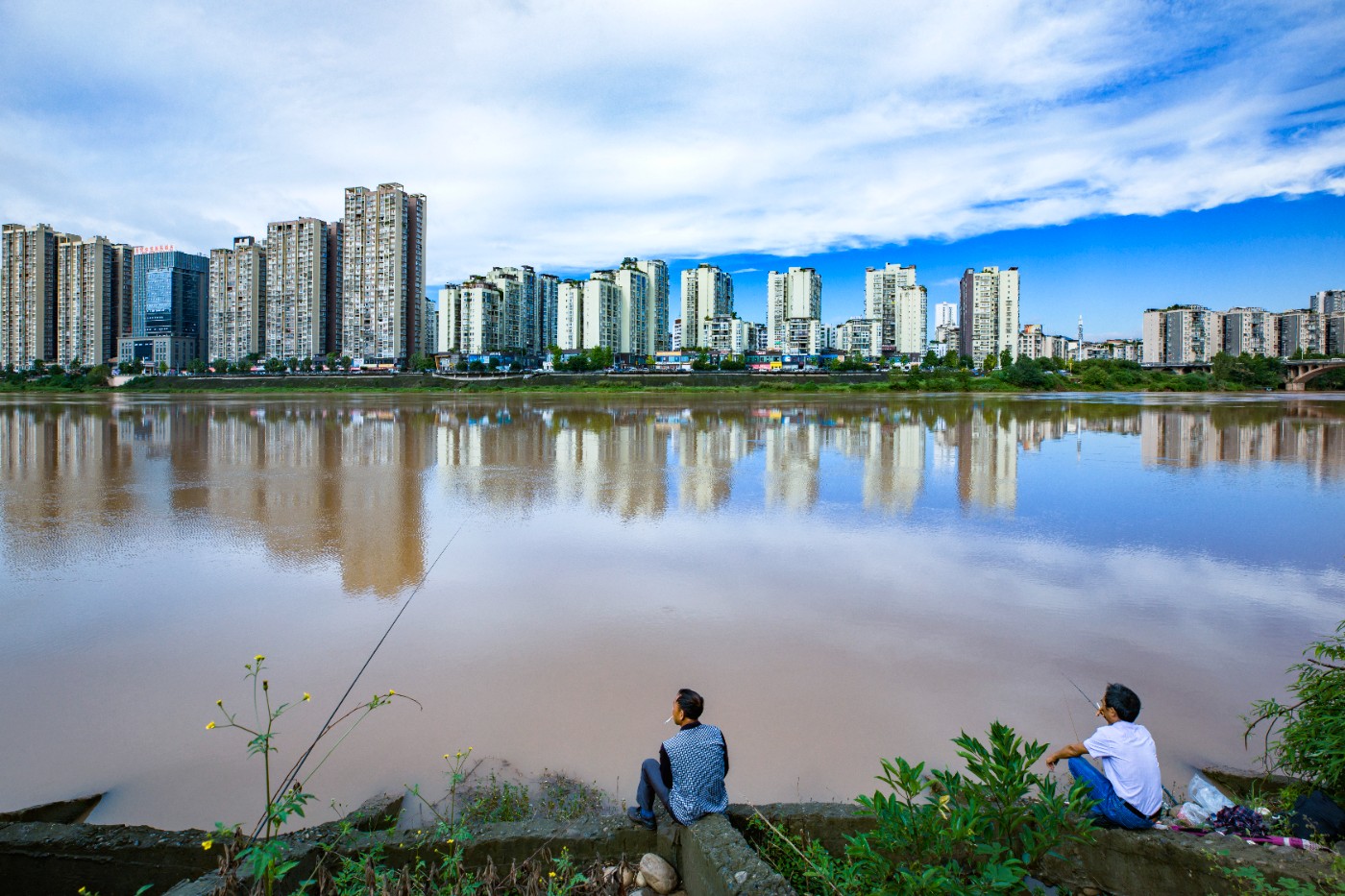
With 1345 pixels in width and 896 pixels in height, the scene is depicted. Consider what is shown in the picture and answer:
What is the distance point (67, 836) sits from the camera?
3.42m

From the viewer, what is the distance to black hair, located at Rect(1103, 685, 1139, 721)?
12.3 ft

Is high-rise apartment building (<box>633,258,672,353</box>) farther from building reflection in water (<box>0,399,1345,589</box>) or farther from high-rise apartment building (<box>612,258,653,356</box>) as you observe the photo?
building reflection in water (<box>0,399,1345,589</box>)

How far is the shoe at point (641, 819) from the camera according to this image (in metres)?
3.55

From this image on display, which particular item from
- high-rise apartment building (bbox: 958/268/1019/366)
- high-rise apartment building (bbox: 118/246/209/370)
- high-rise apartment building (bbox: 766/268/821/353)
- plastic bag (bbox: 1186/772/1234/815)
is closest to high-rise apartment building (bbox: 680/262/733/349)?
high-rise apartment building (bbox: 766/268/821/353)

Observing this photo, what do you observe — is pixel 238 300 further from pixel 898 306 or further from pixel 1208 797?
pixel 1208 797

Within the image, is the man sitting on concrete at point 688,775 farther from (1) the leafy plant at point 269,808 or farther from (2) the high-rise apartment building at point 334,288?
(2) the high-rise apartment building at point 334,288

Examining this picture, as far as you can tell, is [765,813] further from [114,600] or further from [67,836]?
[114,600]

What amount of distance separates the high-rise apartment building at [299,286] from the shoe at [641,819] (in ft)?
357

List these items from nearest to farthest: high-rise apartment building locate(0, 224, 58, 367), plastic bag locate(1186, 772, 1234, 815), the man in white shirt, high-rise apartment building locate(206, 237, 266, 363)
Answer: the man in white shirt → plastic bag locate(1186, 772, 1234, 815) → high-rise apartment building locate(0, 224, 58, 367) → high-rise apartment building locate(206, 237, 266, 363)

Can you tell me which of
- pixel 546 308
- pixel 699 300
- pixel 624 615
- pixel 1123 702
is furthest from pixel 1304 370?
pixel 1123 702

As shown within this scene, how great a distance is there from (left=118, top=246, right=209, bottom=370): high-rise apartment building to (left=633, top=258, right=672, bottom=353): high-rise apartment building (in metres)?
69.3

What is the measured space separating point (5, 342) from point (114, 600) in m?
136

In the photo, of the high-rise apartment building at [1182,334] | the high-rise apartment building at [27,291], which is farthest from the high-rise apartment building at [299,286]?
the high-rise apartment building at [1182,334]

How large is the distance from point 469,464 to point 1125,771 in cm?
1681
